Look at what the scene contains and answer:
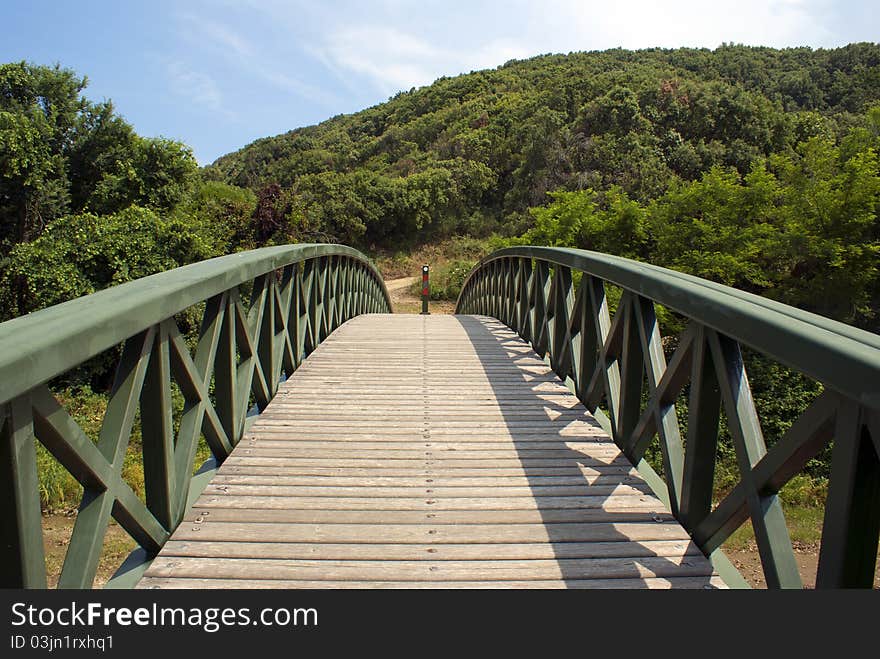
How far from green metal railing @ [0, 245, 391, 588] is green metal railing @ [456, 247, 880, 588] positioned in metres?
1.75

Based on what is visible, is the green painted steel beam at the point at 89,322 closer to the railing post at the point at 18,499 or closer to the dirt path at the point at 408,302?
the railing post at the point at 18,499

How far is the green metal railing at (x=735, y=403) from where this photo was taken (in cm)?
137

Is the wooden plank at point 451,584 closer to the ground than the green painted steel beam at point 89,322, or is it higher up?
closer to the ground

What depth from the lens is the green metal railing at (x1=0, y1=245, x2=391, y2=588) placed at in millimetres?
1350

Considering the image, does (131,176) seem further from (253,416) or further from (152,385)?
(152,385)

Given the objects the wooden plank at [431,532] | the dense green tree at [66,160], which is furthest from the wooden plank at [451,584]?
the dense green tree at [66,160]

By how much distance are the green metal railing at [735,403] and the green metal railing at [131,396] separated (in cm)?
175

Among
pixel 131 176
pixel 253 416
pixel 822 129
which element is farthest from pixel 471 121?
pixel 253 416

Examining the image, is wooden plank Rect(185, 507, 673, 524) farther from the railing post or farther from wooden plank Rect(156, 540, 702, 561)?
the railing post

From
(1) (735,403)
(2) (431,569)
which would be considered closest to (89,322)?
(2) (431,569)

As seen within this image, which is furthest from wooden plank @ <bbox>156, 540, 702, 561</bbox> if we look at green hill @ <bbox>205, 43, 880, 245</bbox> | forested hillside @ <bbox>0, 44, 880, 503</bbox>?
green hill @ <bbox>205, 43, 880, 245</bbox>

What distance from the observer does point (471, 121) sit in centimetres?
4853
